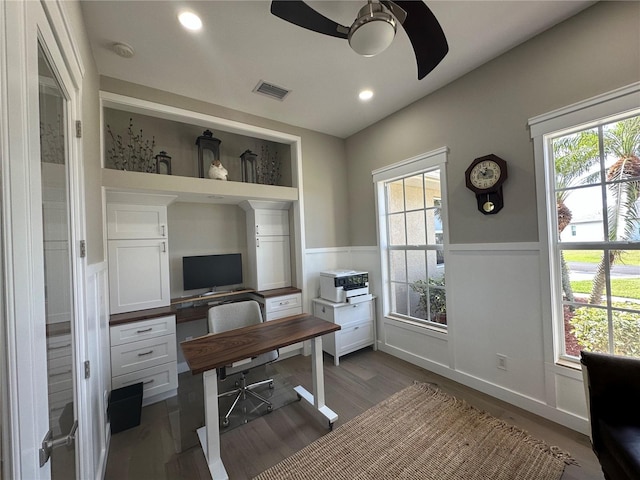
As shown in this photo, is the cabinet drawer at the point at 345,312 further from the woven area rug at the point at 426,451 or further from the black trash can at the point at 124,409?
the black trash can at the point at 124,409

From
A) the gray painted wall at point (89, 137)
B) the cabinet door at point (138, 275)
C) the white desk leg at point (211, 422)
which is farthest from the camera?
the cabinet door at point (138, 275)

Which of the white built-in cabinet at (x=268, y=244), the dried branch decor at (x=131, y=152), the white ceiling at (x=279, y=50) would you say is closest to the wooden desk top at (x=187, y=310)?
the white built-in cabinet at (x=268, y=244)

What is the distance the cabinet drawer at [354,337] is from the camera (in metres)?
3.09

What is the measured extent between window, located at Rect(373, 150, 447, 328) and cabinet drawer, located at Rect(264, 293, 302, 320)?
1142 mm

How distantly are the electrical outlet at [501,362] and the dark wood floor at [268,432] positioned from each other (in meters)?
0.30

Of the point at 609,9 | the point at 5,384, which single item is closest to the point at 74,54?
the point at 5,384

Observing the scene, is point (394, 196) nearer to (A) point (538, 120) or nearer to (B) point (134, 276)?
(A) point (538, 120)

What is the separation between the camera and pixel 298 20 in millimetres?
1423

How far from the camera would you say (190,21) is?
175 centimetres

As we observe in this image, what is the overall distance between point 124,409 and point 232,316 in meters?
1.02

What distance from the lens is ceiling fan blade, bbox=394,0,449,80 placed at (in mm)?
1372

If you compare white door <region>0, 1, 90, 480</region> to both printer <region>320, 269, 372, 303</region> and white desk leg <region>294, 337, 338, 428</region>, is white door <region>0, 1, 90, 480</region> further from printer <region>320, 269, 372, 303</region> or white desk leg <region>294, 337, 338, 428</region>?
printer <region>320, 269, 372, 303</region>

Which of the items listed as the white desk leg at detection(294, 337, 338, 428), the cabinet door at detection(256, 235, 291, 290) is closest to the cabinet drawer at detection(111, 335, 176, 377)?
the cabinet door at detection(256, 235, 291, 290)

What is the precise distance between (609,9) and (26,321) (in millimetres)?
3325
